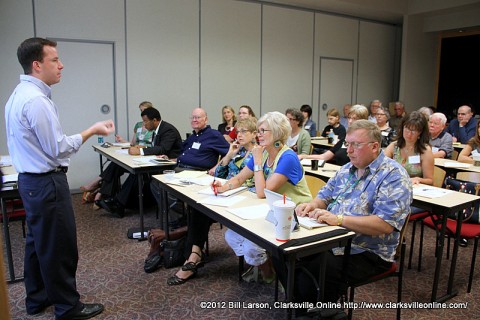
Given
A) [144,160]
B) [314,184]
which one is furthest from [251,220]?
[144,160]

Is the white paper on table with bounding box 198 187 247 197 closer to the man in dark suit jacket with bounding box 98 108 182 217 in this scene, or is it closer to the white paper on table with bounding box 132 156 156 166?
the white paper on table with bounding box 132 156 156 166

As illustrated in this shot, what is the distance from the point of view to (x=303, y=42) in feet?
26.9

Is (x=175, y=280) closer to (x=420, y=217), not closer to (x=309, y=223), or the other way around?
(x=309, y=223)

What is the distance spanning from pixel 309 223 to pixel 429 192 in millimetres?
1368

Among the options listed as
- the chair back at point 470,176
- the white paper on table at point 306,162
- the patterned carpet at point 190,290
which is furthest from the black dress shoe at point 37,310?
the chair back at point 470,176

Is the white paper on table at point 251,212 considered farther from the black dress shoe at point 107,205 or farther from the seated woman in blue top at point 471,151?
the seated woman in blue top at point 471,151

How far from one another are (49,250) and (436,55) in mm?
9908

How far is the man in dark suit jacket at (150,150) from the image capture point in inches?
192

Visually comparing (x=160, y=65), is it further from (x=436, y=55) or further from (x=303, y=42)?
(x=436, y=55)

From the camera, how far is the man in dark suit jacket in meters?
4.87

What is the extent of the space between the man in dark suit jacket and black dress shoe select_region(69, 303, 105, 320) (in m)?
2.26

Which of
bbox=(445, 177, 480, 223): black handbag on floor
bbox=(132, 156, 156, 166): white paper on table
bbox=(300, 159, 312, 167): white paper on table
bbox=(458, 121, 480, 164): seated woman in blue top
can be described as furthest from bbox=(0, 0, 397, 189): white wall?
bbox=(445, 177, 480, 223): black handbag on floor

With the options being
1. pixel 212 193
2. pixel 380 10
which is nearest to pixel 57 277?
pixel 212 193

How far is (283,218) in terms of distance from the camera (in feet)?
6.21
